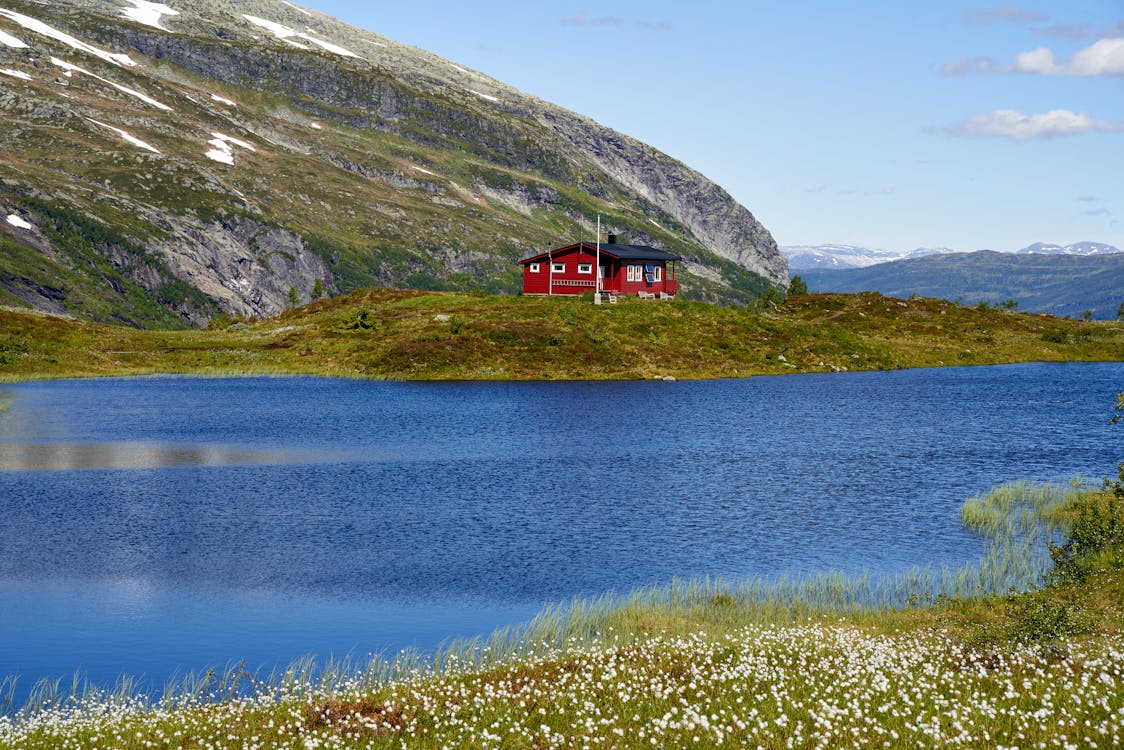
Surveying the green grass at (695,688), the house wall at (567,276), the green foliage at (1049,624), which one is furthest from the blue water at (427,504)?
the house wall at (567,276)

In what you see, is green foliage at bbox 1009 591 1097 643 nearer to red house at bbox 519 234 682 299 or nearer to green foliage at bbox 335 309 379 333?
A: green foliage at bbox 335 309 379 333

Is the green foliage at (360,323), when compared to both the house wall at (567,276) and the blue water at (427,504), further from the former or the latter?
the blue water at (427,504)

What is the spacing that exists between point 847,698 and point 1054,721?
9.86 ft

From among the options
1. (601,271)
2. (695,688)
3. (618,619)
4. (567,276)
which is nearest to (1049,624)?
(695,688)

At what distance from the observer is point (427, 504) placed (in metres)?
41.4

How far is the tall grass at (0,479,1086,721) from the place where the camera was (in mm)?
19453

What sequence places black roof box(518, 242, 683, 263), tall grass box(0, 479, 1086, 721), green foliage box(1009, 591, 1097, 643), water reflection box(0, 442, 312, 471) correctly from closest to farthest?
tall grass box(0, 479, 1086, 721)
green foliage box(1009, 591, 1097, 643)
water reflection box(0, 442, 312, 471)
black roof box(518, 242, 683, 263)

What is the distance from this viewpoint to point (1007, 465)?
4953 cm

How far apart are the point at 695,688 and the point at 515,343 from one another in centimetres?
8832

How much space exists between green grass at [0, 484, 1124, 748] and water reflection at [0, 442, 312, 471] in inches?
1278

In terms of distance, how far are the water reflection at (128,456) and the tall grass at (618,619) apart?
104 feet

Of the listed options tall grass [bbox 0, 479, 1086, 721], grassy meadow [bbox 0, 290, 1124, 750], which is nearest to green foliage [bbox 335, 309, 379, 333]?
grassy meadow [bbox 0, 290, 1124, 750]

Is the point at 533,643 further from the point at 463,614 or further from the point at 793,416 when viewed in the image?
the point at 793,416

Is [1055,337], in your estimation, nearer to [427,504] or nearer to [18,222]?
[427,504]
